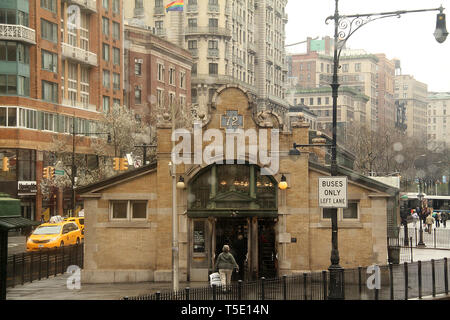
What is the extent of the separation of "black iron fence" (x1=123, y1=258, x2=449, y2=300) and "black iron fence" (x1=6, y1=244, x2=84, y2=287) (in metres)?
11.1

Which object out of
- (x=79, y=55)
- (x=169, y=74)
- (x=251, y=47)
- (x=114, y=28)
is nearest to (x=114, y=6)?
(x=114, y=28)

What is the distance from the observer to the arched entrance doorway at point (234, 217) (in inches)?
1118

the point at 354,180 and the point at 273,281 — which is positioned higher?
the point at 354,180

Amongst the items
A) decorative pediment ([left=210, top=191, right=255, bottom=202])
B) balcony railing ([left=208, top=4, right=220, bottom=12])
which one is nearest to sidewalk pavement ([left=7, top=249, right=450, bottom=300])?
decorative pediment ([left=210, top=191, right=255, bottom=202])

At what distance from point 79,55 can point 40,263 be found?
53738mm

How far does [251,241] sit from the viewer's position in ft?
94.2

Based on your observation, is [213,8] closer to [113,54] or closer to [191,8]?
[191,8]

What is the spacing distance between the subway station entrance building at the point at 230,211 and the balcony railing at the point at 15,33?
45008 millimetres

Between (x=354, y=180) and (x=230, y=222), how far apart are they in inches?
210

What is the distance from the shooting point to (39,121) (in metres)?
72.6

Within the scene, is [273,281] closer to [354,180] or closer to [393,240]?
[354,180]

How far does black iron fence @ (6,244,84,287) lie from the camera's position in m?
29.4

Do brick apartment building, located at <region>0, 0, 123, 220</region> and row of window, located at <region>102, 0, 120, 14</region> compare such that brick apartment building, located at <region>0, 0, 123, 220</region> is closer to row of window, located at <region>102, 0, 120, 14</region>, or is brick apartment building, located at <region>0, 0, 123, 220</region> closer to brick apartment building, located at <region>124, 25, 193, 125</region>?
row of window, located at <region>102, 0, 120, 14</region>
